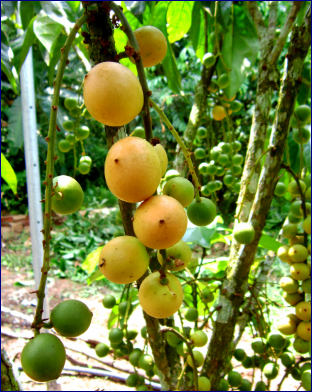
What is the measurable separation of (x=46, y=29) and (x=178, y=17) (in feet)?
1.32

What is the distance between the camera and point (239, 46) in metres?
1.10

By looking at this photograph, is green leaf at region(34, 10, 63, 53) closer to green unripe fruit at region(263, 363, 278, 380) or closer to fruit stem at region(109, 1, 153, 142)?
fruit stem at region(109, 1, 153, 142)

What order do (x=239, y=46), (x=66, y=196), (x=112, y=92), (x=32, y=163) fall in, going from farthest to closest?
(x=32, y=163) → (x=239, y=46) → (x=66, y=196) → (x=112, y=92)

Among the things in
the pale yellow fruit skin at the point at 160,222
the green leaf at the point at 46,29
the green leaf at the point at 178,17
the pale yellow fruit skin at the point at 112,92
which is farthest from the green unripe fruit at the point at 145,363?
the green leaf at the point at 178,17

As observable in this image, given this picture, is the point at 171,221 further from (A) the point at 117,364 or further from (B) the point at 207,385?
(A) the point at 117,364

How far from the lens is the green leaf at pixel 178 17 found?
34.5 inches

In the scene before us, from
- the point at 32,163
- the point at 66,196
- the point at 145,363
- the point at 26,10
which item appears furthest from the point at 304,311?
the point at 26,10

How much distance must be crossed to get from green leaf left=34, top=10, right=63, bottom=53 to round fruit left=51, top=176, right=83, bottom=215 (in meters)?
0.42

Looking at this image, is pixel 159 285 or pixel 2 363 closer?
pixel 159 285

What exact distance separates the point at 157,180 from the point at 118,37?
1.76 ft

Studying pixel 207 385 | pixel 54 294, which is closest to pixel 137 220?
pixel 207 385

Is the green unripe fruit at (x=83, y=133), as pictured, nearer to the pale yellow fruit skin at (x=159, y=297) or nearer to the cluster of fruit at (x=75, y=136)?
the cluster of fruit at (x=75, y=136)

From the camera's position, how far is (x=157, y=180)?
35 centimetres

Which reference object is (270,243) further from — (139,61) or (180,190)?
(139,61)
